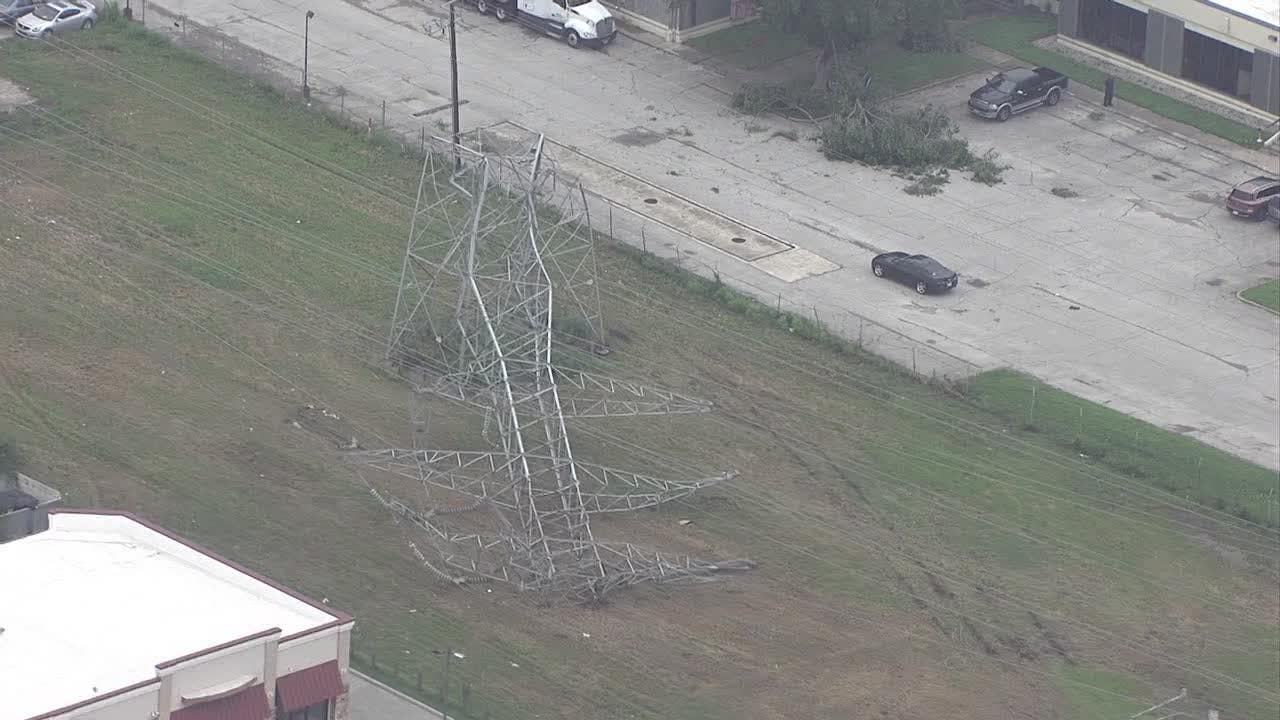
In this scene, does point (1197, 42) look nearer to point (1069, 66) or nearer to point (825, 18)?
point (1069, 66)

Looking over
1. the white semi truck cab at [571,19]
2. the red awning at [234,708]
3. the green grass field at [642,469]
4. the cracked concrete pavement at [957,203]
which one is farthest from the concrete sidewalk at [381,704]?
the white semi truck cab at [571,19]

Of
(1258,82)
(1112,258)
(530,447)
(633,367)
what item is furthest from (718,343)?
(1258,82)

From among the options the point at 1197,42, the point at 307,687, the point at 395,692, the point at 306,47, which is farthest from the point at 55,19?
the point at 307,687

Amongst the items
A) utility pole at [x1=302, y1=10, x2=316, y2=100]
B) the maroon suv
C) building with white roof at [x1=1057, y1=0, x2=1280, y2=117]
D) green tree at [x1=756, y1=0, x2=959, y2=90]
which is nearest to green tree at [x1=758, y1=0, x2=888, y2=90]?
green tree at [x1=756, y1=0, x2=959, y2=90]

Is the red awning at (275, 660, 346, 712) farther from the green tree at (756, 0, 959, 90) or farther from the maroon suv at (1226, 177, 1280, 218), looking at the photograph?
the maroon suv at (1226, 177, 1280, 218)

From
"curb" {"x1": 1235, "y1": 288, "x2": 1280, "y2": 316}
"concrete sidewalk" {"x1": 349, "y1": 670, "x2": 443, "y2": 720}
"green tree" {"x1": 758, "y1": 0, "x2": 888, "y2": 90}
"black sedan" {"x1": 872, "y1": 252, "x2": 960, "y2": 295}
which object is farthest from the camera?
"green tree" {"x1": 758, "y1": 0, "x2": 888, "y2": 90}

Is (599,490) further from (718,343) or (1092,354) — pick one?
(1092,354)

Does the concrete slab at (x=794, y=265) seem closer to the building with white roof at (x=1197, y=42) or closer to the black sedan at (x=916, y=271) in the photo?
the black sedan at (x=916, y=271)
